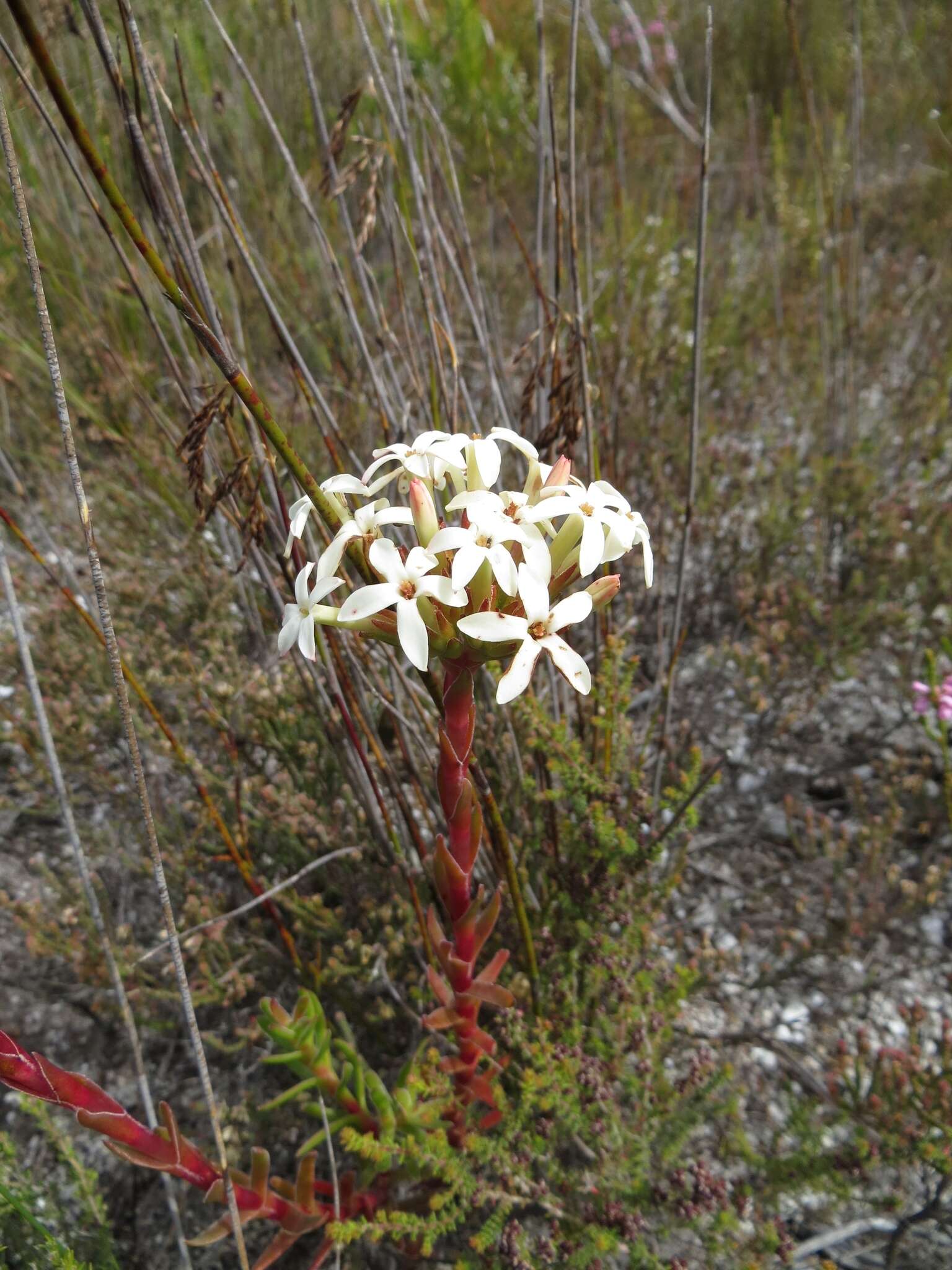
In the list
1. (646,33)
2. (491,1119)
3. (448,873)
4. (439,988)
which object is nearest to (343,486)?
(448,873)

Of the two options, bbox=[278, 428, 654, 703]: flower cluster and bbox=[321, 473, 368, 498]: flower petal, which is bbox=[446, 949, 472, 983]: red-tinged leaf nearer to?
bbox=[278, 428, 654, 703]: flower cluster

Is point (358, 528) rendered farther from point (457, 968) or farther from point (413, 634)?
point (457, 968)

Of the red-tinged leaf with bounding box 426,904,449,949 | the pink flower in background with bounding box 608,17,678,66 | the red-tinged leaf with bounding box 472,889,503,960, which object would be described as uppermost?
the pink flower in background with bounding box 608,17,678,66

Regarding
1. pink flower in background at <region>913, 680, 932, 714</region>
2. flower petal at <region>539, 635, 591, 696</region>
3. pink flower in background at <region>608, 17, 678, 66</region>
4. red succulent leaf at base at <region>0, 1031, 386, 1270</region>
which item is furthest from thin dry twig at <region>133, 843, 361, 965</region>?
pink flower in background at <region>608, 17, 678, 66</region>

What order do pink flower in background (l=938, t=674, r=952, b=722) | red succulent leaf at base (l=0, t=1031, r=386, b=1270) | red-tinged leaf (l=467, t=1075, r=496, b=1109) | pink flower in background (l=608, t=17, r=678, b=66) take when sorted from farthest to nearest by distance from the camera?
pink flower in background (l=608, t=17, r=678, b=66) < pink flower in background (l=938, t=674, r=952, b=722) < red-tinged leaf (l=467, t=1075, r=496, b=1109) < red succulent leaf at base (l=0, t=1031, r=386, b=1270)

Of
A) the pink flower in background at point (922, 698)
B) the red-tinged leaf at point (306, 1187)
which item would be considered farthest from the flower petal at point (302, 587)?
the pink flower in background at point (922, 698)

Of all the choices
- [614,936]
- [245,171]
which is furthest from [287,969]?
[245,171]

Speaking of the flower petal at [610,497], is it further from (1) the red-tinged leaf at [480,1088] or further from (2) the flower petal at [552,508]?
(1) the red-tinged leaf at [480,1088]

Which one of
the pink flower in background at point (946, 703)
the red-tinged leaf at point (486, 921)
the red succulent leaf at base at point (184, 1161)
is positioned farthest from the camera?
the pink flower in background at point (946, 703)
